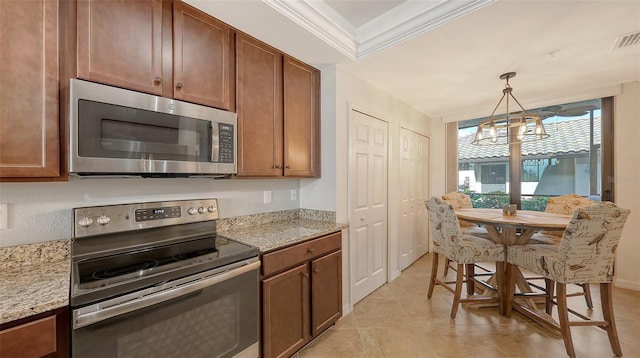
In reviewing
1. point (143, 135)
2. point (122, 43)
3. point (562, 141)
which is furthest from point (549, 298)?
point (122, 43)

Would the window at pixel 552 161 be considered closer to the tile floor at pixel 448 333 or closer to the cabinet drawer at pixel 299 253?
the tile floor at pixel 448 333

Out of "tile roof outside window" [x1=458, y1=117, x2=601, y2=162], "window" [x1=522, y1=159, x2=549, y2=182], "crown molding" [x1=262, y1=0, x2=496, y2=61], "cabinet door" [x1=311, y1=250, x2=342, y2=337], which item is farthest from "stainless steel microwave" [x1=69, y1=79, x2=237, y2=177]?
"window" [x1=522, y1=159, x2=549, y2=182]

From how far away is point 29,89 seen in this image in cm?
105

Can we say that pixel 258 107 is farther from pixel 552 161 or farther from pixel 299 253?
pixel 552 161

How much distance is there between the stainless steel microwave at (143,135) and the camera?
1.14 m

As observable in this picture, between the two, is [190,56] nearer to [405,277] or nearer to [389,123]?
[389,123]

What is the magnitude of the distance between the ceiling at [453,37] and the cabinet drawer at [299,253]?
152 centimetres

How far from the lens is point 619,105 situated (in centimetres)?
290

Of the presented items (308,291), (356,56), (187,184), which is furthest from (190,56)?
(308,291)

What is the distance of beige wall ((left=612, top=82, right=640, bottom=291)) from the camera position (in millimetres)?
2812

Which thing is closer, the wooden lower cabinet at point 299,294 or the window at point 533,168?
the wooden lower cabinet at point 299,294

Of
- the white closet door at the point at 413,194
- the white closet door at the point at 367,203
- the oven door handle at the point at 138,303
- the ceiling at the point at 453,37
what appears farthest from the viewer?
the white closet door at the point at 413,194

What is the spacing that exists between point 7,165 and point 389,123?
3005mm

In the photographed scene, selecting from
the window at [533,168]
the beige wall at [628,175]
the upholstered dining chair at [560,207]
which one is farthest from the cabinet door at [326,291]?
the beige wall at [628,175]
